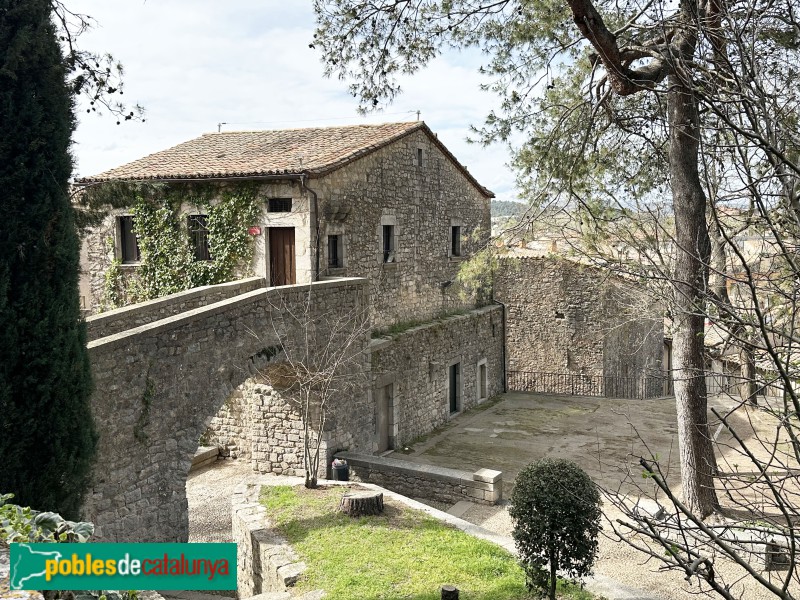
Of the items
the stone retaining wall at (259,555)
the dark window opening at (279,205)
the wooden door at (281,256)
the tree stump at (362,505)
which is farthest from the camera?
the wooden door at (281,256)

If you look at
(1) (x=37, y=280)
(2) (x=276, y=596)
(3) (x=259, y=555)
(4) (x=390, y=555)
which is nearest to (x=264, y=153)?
(1) (x=37, y=280)

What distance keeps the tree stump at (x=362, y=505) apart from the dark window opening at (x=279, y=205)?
6007 mm

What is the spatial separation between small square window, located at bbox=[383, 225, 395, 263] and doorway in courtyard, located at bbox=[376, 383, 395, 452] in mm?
3009

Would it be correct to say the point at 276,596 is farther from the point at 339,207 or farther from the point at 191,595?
the point at 339,207

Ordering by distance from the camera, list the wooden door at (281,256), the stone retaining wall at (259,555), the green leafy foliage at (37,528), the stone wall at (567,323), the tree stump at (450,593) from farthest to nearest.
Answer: the stone wall at (567,323)
the wooden door at (281,256)
the stone retaining wall at (259,555)
the tree stump at (450,593)
the green leafy foliage at (37,528)

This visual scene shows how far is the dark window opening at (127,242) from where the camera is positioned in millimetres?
15141

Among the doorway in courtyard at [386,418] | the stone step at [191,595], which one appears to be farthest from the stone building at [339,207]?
the stone step at [191,595]

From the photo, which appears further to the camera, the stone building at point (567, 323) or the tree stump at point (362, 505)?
the stone building at point (567, 323)

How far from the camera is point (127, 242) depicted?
15.2 meters

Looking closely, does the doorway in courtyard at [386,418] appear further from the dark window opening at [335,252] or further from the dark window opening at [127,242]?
the dark window opening at [127,242]

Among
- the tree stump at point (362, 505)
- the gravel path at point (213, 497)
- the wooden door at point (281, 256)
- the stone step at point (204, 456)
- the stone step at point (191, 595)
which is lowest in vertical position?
the stone step at point (191, 595)

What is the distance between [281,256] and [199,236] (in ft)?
6.60

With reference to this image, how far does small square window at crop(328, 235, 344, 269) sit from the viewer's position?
14.0m

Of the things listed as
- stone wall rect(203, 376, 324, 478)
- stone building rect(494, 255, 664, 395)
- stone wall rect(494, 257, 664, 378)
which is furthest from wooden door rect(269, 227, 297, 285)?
stone building rect(494, 255, 664, 395)
